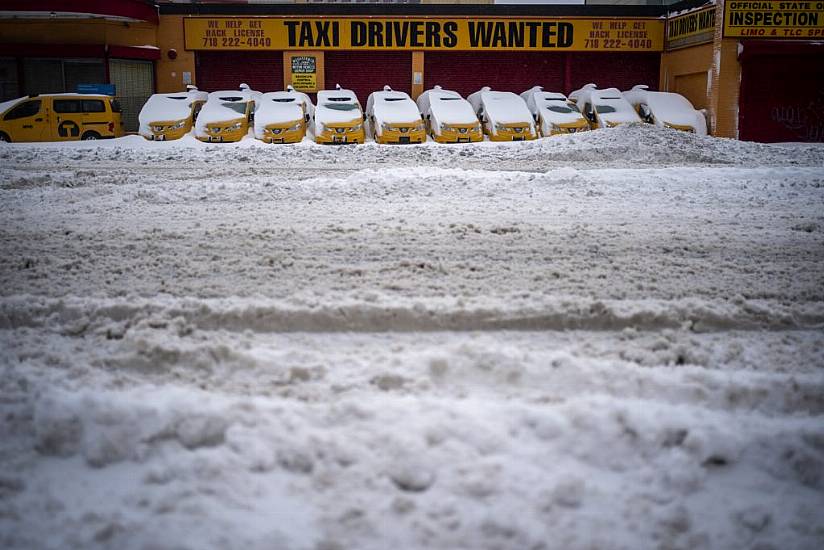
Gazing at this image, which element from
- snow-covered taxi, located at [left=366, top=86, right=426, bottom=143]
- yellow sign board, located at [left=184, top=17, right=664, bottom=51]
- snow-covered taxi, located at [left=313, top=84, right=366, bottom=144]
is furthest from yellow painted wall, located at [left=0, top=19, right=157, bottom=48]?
snow-covered taxi, located at [left=366, top=86, right=426, bottom=143]

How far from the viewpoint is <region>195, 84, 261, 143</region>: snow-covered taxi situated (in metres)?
18.1

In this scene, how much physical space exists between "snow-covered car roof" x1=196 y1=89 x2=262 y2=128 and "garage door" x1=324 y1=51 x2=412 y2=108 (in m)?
4.78

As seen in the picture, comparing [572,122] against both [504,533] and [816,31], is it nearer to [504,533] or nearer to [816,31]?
[816,31]

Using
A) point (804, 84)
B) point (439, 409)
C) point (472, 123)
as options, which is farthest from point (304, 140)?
point (439, 409)

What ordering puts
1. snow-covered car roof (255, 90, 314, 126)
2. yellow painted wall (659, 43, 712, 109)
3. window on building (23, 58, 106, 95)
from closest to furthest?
snow-covered car roof (255, 90, 314, 126), yellow painted wall (659, 43, 712, 109), window on building (23, 58, 106, 95)

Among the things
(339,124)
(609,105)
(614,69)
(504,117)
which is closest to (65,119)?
(339,124)

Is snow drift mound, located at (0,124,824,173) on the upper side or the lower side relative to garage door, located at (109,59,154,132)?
→ lower

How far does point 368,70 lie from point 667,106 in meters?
10.7

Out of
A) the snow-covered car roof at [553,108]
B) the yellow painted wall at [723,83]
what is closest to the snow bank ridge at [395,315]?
the snow-covered car roof at [553,108]

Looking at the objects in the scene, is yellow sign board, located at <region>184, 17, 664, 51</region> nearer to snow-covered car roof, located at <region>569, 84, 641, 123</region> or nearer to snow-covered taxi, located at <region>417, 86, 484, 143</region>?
snow-covered car roof, located at <region>569, 84, 641, 123</region>

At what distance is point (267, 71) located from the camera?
24.3 meters

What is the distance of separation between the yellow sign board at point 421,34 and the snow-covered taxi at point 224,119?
4913 millimetres

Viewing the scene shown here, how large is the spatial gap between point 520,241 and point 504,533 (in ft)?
12.6

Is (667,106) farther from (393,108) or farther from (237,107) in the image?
(237,107)
